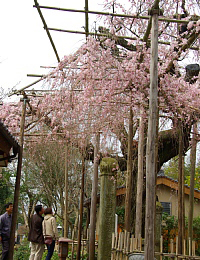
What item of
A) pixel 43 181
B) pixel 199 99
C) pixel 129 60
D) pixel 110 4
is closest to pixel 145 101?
pixel 129 60

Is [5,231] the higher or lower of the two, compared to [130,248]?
higher

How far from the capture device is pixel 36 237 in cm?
769

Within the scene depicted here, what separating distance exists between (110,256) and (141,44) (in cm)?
435

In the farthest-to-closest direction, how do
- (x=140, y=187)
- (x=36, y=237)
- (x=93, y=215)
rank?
(x=93, y=215), (x=140, y=187), (x=36, y=237)

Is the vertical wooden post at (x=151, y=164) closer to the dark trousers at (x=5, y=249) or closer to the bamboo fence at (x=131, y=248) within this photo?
the bamboo fence at (x=131, y=248)

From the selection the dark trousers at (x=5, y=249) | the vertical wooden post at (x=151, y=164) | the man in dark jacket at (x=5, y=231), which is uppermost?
the vertical wooden post at (x=151, y=164)

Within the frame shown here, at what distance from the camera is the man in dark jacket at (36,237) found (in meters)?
7.68

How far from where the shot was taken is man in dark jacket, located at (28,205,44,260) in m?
7.68

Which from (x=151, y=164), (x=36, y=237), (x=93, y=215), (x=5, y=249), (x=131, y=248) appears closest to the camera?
(x=151, y=164)

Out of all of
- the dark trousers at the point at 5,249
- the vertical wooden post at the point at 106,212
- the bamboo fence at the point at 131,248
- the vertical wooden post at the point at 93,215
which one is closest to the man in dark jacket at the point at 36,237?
the dark trousers at the point at 5,249

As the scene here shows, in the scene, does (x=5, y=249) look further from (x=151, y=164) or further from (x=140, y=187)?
(x=151, y=164)

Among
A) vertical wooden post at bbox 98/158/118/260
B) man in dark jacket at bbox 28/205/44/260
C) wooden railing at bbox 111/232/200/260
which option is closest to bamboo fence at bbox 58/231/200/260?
wooden railing at bbox 111/232/200/260

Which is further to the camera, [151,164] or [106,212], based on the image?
[106,212]

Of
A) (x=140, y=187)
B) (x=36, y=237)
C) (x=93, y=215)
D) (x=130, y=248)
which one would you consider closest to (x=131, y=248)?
(x=130, y=248)
